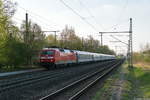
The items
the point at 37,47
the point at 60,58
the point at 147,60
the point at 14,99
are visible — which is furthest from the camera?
the point at 147,60

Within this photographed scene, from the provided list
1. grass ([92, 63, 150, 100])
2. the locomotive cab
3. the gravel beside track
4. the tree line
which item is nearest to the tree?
the tree line

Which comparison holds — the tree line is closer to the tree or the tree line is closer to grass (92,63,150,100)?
the tree

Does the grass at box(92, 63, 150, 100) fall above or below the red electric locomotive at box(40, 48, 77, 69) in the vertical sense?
below

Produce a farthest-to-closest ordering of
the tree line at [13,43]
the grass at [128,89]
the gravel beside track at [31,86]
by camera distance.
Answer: the tree line at [13,43] → the grass at [128,89] → the gravel beside track at [31,86]

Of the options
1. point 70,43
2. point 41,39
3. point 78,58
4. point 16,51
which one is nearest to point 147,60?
point 78,58

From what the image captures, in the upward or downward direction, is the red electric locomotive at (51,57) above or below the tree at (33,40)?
below

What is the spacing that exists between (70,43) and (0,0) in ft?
125

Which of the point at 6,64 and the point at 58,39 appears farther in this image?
the point at 58,39

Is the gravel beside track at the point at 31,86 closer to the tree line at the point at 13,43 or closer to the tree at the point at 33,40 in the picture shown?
the tree line at the point at 13,43

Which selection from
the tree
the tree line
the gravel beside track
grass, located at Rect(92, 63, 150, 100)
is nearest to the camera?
the gravel beside track

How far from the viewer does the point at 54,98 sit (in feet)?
40.4

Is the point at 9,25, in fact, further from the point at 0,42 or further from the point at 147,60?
the point at 147,60

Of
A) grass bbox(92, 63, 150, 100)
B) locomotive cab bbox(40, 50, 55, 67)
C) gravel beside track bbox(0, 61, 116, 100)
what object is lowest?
grass bbox(92, 63, 150, 100)

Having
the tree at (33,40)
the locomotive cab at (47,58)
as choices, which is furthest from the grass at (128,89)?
the tree at (33,40)
